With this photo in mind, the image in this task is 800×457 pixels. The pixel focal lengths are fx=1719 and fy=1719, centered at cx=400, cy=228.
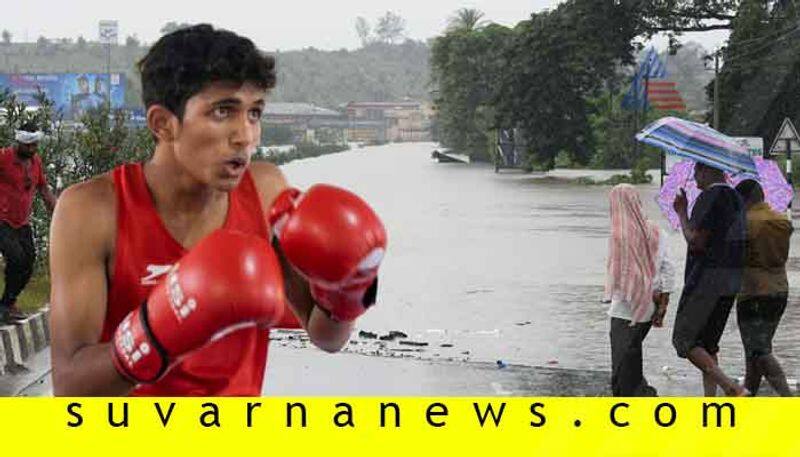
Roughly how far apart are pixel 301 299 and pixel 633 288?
16.4ft

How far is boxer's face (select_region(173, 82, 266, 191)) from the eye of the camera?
264 cm

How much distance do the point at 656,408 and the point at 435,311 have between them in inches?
395

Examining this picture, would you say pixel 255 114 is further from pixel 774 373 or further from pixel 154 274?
pixel 774 373

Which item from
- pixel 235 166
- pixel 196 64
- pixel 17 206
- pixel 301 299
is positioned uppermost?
pixel 196 64

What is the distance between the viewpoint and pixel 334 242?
2.68 meters

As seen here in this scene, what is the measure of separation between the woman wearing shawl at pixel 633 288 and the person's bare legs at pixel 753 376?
0.55 meters

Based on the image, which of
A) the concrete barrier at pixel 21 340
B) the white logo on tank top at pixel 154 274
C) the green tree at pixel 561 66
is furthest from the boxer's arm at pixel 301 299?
the green tree at pixel 561 66

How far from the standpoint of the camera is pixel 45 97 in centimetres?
1531

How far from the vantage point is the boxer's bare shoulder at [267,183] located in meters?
2.98

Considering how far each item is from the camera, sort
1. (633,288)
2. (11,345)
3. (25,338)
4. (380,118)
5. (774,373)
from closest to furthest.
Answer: (633,288), (774,373), (11,345), (25,338), (380,118)

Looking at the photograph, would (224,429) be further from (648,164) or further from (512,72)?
(648,164)

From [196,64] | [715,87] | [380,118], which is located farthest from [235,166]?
[715,87]

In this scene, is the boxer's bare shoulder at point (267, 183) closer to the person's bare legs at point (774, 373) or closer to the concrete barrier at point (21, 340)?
the person's bare legs at point (774, 373)

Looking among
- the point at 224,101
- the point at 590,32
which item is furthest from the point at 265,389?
the point at 590,32
